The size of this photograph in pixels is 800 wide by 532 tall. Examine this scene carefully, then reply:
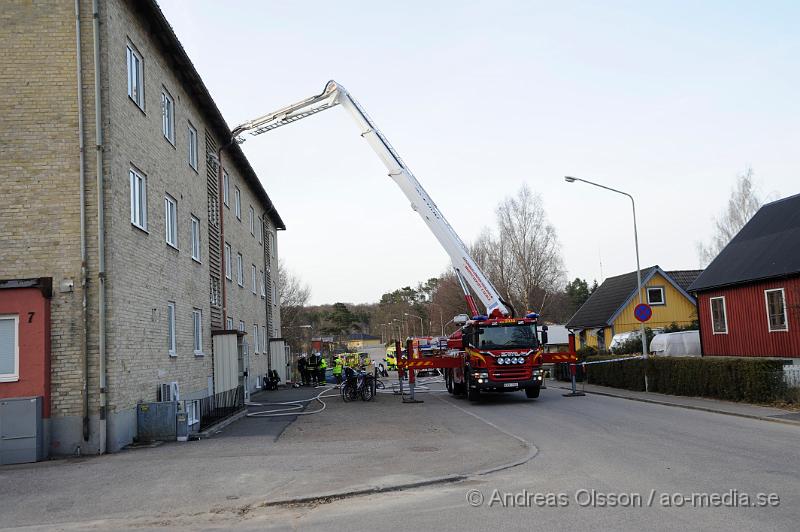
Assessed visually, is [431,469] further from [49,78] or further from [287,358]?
[287,358]

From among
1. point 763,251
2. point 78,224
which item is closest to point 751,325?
point 763,251

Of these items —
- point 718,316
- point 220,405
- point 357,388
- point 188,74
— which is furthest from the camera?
point 718,316

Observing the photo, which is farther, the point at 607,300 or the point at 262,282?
the point at 607,300

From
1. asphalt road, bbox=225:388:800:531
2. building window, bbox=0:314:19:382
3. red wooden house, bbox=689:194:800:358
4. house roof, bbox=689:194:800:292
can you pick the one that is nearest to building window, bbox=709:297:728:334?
red wooden house, bbox=689:194:800:358

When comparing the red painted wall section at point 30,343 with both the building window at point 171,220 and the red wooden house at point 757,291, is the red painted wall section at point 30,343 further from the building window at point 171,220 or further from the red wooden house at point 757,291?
the red wooden house at point 757,291

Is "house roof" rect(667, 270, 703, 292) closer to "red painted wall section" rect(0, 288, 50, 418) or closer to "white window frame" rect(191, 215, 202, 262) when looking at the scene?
"white window frame" rect(191, 215, 202, 262)

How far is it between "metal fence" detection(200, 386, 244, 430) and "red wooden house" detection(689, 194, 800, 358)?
17.4 metres

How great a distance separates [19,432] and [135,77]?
836 cm

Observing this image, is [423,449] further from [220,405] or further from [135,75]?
[135,75]

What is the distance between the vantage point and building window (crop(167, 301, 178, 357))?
17.7 m

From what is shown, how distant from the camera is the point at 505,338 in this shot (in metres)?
21.2

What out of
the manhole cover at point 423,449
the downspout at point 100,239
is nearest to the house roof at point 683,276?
the manhole cover at point 423,449

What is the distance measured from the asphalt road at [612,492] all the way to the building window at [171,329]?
370 inches

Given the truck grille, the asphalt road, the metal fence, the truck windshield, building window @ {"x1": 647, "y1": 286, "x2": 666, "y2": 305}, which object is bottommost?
the asphalt road
